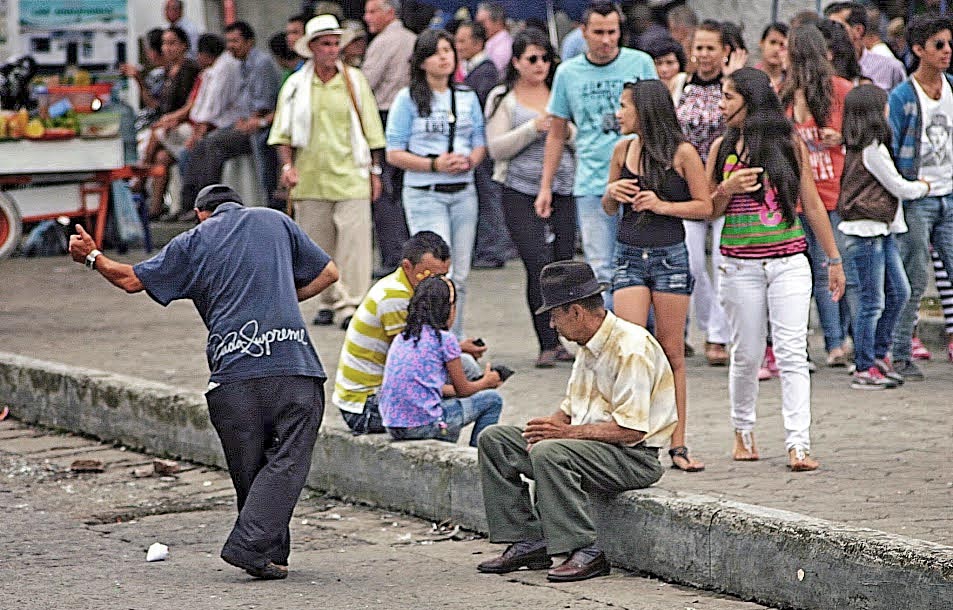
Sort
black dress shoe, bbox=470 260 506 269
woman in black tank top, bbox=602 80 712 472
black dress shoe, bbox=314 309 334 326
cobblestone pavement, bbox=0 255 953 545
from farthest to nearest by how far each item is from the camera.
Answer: black dress shoe, bbox=470 260 506 269 → black dress shoe, bbox=314 309 334 326 → woman in black tank top, bbox=602 80 712 472 → cobblestone pavement, bbox=0 255 953 545

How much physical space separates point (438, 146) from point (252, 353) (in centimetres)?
378

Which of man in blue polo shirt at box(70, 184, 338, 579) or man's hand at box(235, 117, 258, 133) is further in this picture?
man's hand at box(235, 117, 258, 133)

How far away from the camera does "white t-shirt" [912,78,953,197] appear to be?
8891mm

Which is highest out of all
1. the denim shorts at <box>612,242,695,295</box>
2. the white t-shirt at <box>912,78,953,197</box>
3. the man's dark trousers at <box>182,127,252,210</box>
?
the white t-shirt at <box>912,78,953,197</box>

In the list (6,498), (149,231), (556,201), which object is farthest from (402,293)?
(149,231)

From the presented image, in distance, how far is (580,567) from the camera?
237 inches

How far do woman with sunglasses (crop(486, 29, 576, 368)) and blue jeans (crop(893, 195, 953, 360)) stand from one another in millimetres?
1891

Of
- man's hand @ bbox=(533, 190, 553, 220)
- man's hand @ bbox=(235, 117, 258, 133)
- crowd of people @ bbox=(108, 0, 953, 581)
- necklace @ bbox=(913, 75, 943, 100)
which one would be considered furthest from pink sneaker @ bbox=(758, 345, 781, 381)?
man's hand @ bbox=(235, 117, 258, 133)

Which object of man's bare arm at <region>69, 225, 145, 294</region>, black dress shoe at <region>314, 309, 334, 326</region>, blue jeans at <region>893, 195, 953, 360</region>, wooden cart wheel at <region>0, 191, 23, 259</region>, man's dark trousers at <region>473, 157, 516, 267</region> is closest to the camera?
man's bare arm at <region>69, 225, 145, 294</region>

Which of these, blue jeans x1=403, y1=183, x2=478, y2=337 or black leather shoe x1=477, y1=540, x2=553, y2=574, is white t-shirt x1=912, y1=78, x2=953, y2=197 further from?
black leather shoe x1=477, y1=540, x2=553, y2=574

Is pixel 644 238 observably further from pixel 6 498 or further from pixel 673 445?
pixel 6 498

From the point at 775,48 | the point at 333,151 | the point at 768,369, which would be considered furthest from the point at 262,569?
the point at 333,151

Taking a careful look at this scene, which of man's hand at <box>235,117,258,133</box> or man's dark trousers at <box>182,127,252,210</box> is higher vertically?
man's hand at <box>235,117,258,133</box>

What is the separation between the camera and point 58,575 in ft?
20.3
